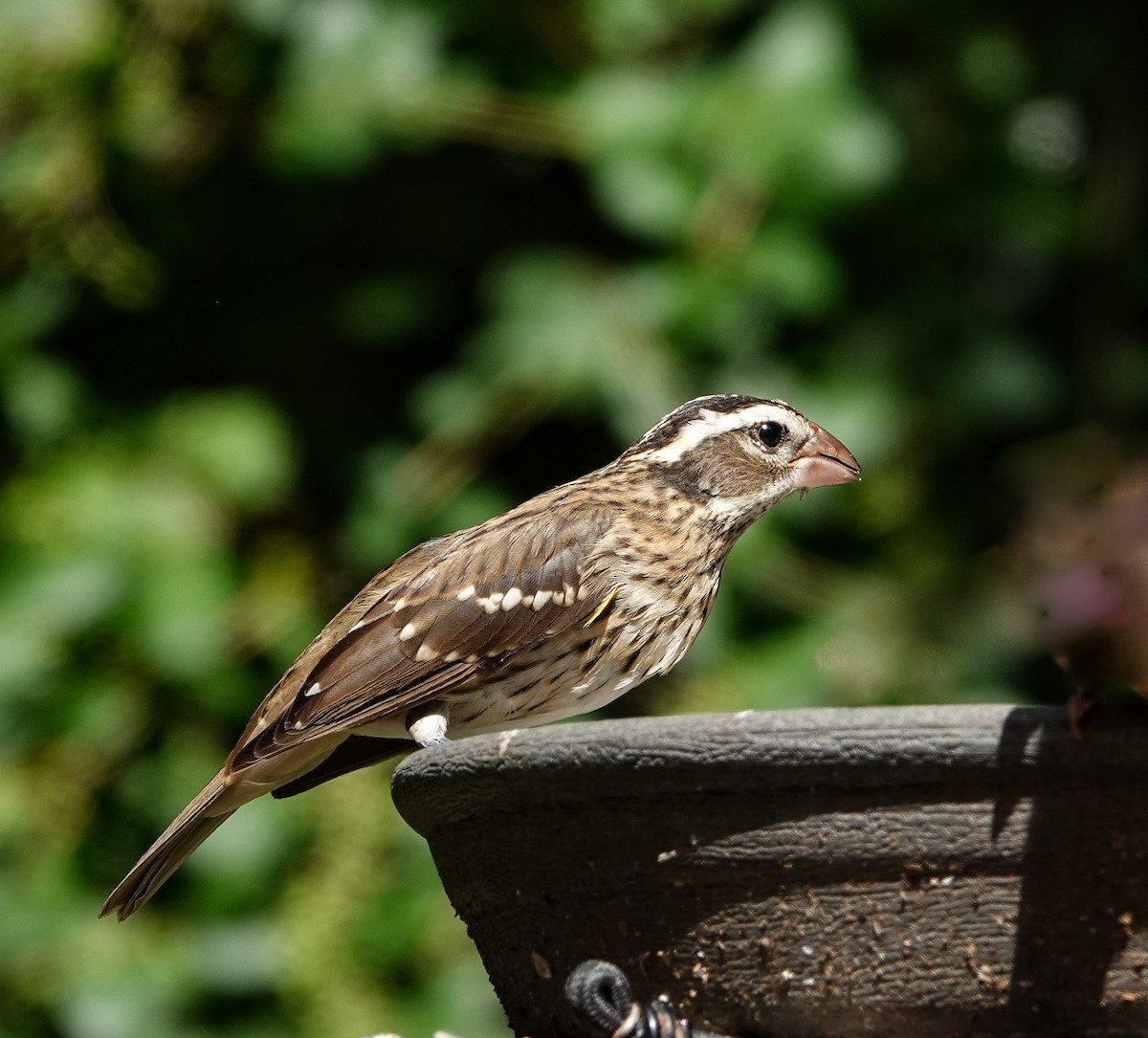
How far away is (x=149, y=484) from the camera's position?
156 inches

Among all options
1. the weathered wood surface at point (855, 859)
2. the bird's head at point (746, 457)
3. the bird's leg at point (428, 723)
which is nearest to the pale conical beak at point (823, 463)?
the bird's head at point (746, 457)

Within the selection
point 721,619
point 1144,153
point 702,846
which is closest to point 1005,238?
point 1144,153

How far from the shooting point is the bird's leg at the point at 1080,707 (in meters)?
1.49

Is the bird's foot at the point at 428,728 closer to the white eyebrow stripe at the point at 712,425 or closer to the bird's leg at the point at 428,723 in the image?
the bird's leg at the point at 428,723

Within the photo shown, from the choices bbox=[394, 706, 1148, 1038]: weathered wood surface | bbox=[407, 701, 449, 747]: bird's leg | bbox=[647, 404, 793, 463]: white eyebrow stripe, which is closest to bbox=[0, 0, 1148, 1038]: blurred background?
bbox=[647, 404, 793, 463]: white eyebrow stripe

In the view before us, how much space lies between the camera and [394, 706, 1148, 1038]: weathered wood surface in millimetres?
1517

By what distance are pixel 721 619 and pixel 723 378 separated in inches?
21.2

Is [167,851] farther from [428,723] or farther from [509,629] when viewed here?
[509,629]

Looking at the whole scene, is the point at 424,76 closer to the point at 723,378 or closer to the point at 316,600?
the point at 723,378

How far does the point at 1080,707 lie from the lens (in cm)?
150

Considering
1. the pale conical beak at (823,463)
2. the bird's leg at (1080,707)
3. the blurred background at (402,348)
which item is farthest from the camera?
the blurred background at (402,348)

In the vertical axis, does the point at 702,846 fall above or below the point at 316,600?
above

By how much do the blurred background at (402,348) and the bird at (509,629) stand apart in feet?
2.21

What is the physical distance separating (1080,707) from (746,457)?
5.86ft
